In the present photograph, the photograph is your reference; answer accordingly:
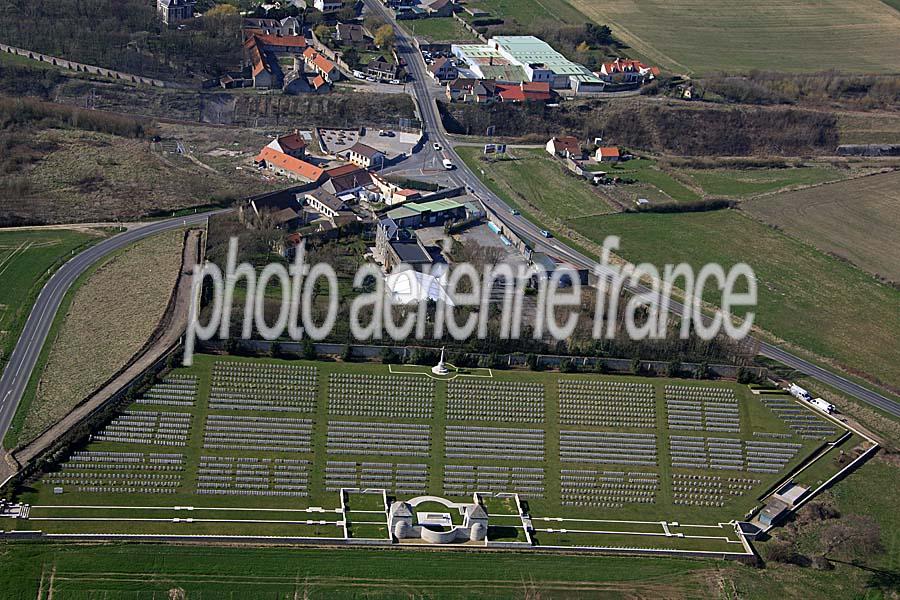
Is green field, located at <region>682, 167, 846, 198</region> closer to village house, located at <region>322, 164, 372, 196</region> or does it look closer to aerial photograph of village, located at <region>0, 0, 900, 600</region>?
aerial photograph of village, located at <region>0, 0, 900, 600</region>

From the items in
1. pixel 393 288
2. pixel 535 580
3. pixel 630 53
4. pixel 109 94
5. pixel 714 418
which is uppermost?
pixel 630 53

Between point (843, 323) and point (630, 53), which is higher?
point (630, 53)

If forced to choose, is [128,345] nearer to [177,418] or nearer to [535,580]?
[177,418]

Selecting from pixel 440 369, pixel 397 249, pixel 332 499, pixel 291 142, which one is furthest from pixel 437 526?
pixel 291 142

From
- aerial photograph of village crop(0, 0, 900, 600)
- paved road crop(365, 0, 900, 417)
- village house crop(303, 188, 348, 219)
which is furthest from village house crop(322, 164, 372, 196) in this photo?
paved road crop(365, 0, 900, 417)

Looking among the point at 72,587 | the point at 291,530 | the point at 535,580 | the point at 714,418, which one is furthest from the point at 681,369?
the point at 72,587
